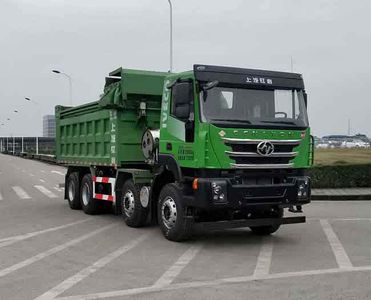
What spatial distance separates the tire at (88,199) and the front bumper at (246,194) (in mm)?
5098

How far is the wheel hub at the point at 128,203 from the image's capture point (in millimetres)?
11750

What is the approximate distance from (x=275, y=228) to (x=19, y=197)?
11.5m

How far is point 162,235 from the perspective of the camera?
10797 mm

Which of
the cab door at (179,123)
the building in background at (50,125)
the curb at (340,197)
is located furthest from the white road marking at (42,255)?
the building in background at (50,125)

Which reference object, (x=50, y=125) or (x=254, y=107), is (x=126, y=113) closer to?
(x=254, y=107)

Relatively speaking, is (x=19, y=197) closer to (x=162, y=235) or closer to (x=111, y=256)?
(x=162, y=235)

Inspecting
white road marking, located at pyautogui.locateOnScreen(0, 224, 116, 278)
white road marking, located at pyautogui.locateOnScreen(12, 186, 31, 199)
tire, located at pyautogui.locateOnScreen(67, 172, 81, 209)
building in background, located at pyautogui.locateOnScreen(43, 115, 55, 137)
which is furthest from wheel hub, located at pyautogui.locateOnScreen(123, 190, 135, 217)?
white road marking, located at pyautogui.locateOnScreen(12, 186, 31, 199)

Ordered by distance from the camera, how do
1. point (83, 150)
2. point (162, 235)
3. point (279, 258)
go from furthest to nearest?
point (83, 150)
point (162, 235)
point (279, 258)

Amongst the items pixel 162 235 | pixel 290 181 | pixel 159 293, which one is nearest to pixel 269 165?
pixel 290 181

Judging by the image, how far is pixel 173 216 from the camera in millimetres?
9883

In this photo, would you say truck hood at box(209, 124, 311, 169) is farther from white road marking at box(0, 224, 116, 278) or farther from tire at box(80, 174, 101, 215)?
tire at box(80, 174, 101, 215)

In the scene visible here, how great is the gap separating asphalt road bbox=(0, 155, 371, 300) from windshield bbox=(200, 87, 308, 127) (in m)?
2.11

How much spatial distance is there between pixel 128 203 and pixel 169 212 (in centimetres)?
213

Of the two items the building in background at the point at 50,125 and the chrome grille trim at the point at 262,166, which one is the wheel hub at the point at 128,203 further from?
the building in background at the point at 50,125
